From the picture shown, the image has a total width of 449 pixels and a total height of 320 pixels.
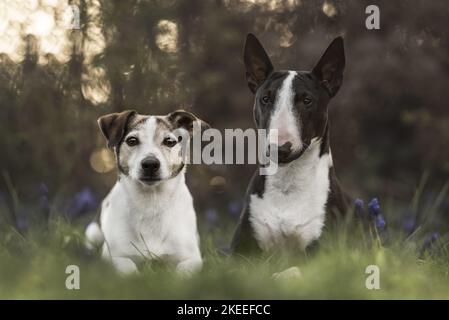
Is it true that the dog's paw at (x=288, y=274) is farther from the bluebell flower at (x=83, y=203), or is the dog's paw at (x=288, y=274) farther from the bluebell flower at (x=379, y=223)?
the bluebell flower at (x=83, y=203)

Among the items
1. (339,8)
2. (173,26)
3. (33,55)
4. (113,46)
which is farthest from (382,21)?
(33,55)

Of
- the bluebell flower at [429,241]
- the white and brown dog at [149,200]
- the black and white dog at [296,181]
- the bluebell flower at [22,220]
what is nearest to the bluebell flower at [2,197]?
the bluebell flower at [22,220]

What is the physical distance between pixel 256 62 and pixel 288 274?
1435 mm

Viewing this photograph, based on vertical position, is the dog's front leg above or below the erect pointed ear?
below

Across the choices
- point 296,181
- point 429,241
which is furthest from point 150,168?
point 429,241

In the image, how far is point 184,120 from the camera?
530cm

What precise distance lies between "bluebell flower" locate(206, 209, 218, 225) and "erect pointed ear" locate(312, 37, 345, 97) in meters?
1.48

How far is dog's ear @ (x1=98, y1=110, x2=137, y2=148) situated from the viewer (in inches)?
201

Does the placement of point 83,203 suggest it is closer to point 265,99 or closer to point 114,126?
point 114,126

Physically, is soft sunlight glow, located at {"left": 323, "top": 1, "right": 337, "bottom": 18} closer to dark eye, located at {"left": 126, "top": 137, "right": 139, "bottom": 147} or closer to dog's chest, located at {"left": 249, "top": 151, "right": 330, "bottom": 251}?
dog's chest, located at {"left": 249, "top": 151, "right": 330, "bottom": 251}

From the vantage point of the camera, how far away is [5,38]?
6.15m

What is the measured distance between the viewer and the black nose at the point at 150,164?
4887 mm

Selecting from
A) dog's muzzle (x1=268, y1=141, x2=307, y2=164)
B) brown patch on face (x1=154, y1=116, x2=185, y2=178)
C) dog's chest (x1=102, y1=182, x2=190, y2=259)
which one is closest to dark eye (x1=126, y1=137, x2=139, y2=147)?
brown patch on face (x1=154, y1=116, x2=185, y2=178)

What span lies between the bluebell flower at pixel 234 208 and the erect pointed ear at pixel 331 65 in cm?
135
